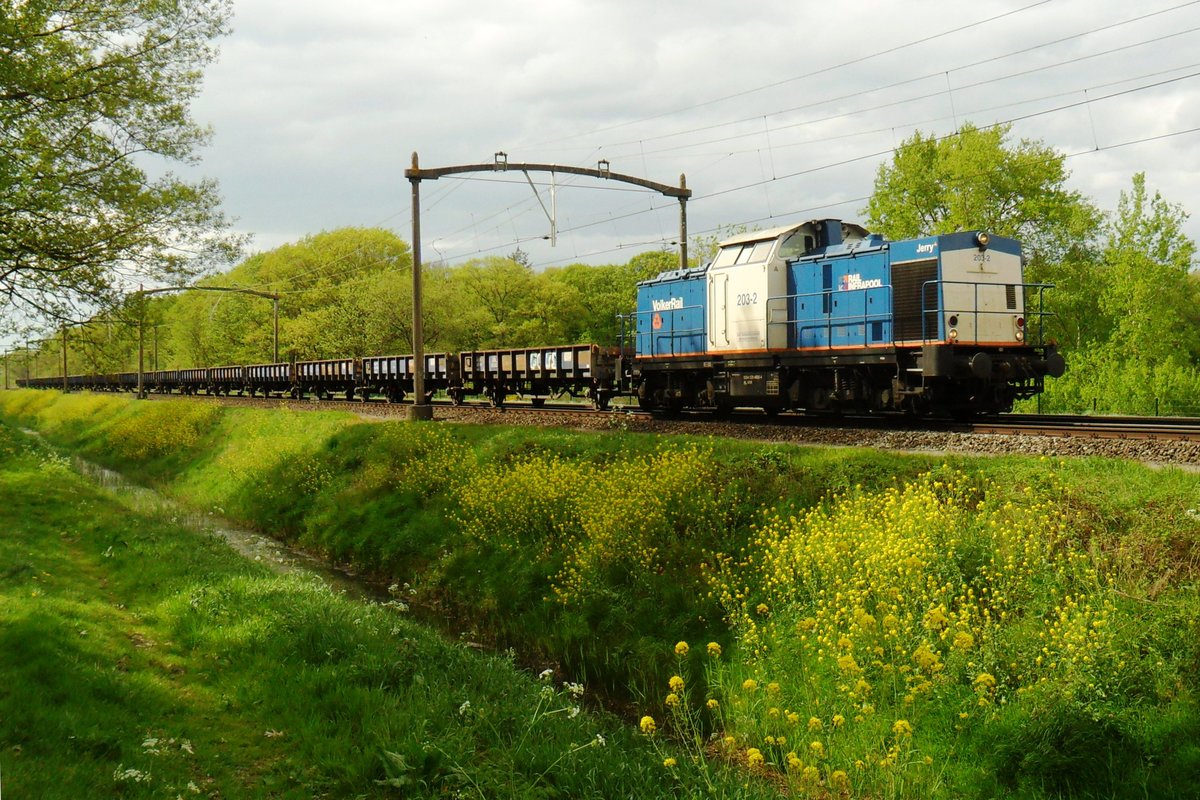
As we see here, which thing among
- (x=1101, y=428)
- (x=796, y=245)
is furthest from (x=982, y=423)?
(x=796, y=245)

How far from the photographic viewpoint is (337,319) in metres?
52.3

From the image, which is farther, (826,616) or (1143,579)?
(826,616)

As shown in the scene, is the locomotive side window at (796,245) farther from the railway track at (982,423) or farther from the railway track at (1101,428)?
the railway track at (1101,428)

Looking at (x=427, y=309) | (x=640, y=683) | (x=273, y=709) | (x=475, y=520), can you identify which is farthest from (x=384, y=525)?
(x=427, y=309)

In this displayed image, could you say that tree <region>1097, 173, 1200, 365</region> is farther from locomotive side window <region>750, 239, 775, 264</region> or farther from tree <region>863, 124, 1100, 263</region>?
locomotive side window <region>750, 239, 775, 264</region>

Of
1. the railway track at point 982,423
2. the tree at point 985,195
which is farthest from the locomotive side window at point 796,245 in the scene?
the tree at point 985,195

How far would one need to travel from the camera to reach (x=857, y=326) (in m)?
15.6

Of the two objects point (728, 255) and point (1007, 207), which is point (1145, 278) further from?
point (728, 255)

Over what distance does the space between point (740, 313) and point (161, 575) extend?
12.0 m

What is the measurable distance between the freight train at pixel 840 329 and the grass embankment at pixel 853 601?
12.8 feet

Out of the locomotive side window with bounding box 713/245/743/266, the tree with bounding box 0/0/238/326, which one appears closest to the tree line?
the tree with bounding box 0/0/238/326

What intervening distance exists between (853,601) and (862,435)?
5.65 m

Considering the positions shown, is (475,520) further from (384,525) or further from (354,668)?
(354,668)

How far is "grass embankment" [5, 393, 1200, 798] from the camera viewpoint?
6.43 m
